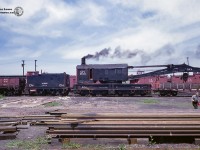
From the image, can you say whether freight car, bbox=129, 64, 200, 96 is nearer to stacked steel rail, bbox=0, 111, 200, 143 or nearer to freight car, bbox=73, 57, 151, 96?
freight car, bbox=73, 57, 151, 96

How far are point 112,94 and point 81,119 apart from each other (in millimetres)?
30186

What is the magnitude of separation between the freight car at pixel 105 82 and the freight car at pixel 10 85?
10.9m

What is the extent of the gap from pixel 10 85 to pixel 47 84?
6136 mm

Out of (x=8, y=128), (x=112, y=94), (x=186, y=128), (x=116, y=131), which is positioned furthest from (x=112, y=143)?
(x=112, y=94)

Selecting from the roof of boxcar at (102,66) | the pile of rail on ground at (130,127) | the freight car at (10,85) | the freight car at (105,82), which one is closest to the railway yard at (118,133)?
the pile of rail on ground at (130,127)

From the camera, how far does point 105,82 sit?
131 ft

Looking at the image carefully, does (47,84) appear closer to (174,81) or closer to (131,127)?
(174,81)

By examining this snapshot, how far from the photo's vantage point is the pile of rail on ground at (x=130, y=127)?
8.00m

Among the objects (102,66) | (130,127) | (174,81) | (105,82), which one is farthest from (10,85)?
(130,127)

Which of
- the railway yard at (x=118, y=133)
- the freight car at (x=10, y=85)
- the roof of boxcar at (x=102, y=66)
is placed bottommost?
the railway yard at (x=118, y=133)

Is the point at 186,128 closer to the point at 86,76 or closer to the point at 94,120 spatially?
the point at 94,120

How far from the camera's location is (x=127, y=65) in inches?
1555

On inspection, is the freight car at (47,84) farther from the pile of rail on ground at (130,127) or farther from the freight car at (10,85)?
the pile of rail on ground at (130,127)

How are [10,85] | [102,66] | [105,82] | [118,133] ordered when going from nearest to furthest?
[118,133] < [102,66] < [105,82] < [10,85]
